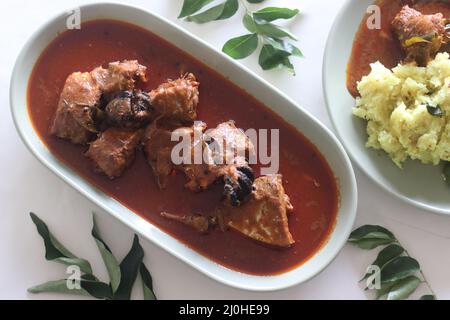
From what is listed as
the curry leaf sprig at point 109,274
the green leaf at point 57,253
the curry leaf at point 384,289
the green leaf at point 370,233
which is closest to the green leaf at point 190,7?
the curry leaf sprig at point 109,274

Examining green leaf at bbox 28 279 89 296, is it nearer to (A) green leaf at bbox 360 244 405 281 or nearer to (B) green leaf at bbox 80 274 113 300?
(B) green leaf at bbox 80 274 113 300

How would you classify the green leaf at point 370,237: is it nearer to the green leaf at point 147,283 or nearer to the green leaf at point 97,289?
the green leaf at point 147,283

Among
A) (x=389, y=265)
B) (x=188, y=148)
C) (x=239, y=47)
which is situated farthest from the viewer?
(x=239, y=47)

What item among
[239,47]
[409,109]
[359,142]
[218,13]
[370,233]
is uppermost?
[218,13]

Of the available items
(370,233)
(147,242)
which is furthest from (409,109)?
(147,242)

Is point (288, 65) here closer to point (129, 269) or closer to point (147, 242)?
point (147, 242)
